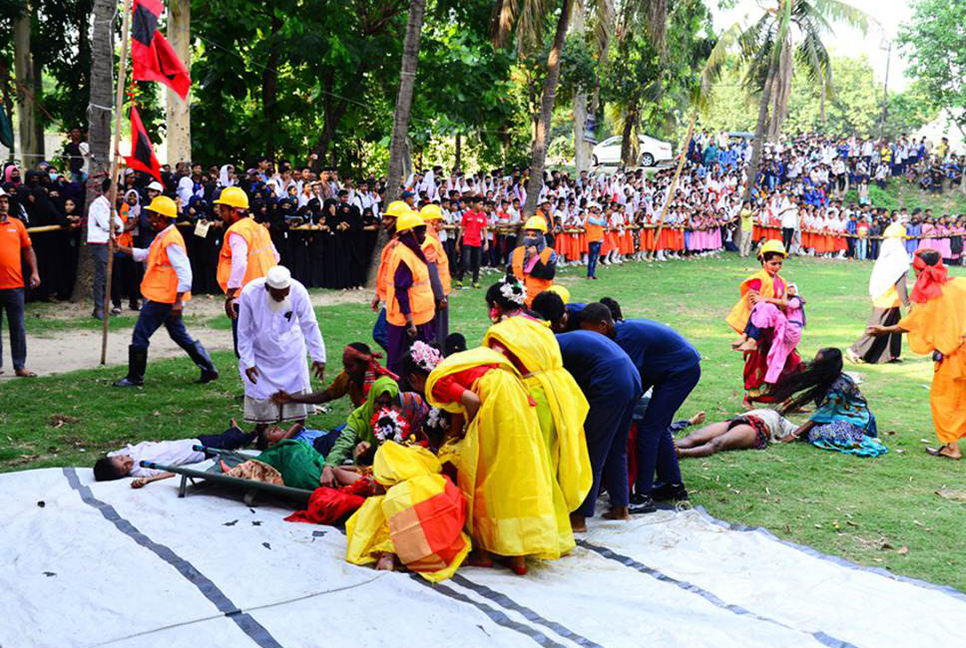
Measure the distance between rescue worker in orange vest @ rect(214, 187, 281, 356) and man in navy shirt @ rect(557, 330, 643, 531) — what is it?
162 inches

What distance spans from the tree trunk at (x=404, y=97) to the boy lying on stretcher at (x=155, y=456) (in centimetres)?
882

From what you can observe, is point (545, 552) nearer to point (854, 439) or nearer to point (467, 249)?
point (854, 439)

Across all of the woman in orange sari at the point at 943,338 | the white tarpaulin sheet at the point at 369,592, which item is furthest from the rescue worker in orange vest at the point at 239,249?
the woman in orange sari at the point at 943,338

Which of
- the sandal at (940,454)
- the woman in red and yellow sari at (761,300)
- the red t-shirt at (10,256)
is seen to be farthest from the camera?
the woman in red and yellow sari at (761,300)

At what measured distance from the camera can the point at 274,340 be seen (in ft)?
25.0

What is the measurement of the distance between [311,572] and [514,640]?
1218 mm

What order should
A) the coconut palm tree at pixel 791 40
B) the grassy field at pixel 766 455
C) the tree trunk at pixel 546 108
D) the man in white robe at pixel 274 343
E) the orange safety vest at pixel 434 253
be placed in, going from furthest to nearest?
1. the coconut palm tree at pixel 791 40
2. the tree trunk at pixel 546 108
3. the orange safety vest at pixel 434 253
4. the man in white robe at pixel 274 343
5. the grassy field at pixel 766 455

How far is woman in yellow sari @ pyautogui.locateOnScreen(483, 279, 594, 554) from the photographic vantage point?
5.47 m

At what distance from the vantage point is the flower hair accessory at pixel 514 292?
5.78 m

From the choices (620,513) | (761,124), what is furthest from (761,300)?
(761,124)

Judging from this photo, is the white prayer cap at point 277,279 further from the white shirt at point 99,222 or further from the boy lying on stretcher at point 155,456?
the white shirt at point 99,222

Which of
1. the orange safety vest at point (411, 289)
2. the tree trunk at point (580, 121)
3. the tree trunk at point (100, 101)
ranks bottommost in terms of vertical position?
the orange safety vest at point (411, 289)

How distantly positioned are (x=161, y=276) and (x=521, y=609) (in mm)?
6072

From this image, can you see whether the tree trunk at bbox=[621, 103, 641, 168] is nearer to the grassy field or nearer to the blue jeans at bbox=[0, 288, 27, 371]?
the grassy field
